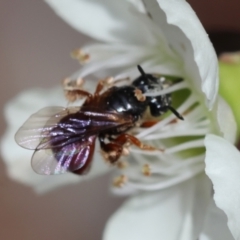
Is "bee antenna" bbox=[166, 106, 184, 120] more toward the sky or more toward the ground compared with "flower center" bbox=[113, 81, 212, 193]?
more toward the sky

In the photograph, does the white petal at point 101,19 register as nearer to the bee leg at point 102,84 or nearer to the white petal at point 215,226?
the bee leg at point 102,84

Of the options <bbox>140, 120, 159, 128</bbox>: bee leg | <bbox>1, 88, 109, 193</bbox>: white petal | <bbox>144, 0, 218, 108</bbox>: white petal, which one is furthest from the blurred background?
<bbox>144, 0, 218, 108</bbox>: white petal

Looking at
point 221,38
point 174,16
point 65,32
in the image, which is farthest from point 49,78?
point 174,16

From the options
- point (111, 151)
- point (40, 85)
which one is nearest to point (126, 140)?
point (111, 151)

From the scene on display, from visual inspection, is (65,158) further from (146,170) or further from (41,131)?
(146,170)

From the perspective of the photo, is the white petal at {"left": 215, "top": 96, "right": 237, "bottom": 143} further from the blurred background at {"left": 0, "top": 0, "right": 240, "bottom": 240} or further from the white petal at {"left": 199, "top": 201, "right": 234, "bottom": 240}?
the blurred background at {"left": 0, "top": 0, "right": 240, "bottom": 240}

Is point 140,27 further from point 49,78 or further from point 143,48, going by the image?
point 49,78

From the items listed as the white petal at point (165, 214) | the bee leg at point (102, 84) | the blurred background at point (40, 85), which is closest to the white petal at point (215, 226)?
the white petal at point (165, 214)
